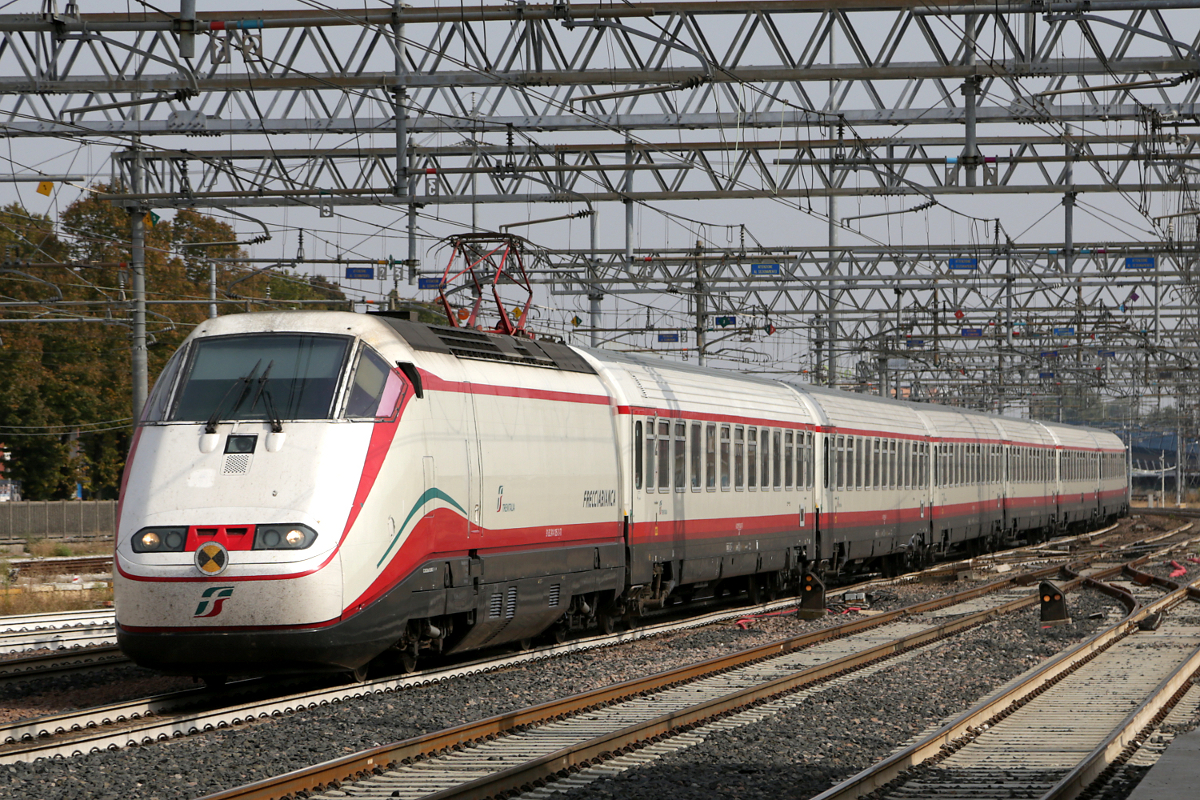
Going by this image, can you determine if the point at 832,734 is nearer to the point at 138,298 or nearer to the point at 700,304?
the point at 138,298

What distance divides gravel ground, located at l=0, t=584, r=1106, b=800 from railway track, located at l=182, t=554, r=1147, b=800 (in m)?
0.47

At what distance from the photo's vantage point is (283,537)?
11594mm

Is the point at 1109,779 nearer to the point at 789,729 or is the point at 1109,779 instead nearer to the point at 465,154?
the point at 789,729

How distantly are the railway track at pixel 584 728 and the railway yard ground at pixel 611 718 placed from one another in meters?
0.02

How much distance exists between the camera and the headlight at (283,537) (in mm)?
11555

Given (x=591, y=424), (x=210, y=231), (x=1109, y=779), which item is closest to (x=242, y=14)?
(x=591, y=424)

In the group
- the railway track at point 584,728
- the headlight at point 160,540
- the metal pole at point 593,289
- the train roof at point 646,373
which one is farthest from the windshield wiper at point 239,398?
the metal pole at point 593,289

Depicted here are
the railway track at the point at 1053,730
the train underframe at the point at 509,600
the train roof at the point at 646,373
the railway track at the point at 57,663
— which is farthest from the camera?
the railway track at the point at 57,663

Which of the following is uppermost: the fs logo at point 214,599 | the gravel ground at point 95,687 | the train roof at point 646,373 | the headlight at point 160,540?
the train roof at point 646,373

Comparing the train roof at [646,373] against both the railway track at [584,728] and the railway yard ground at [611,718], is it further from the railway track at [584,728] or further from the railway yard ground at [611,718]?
the railway track at [584,728]

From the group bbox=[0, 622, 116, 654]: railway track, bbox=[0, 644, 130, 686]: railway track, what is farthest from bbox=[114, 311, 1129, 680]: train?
bbox=[0, 622, 116, 654]: railway track

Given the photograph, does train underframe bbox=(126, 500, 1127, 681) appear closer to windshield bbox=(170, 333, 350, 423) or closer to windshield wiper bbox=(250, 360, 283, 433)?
windshield wiper bbox=(250, 360, 283, 433)

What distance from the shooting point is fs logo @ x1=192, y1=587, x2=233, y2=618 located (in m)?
11.5

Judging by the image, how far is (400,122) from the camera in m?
22.2
